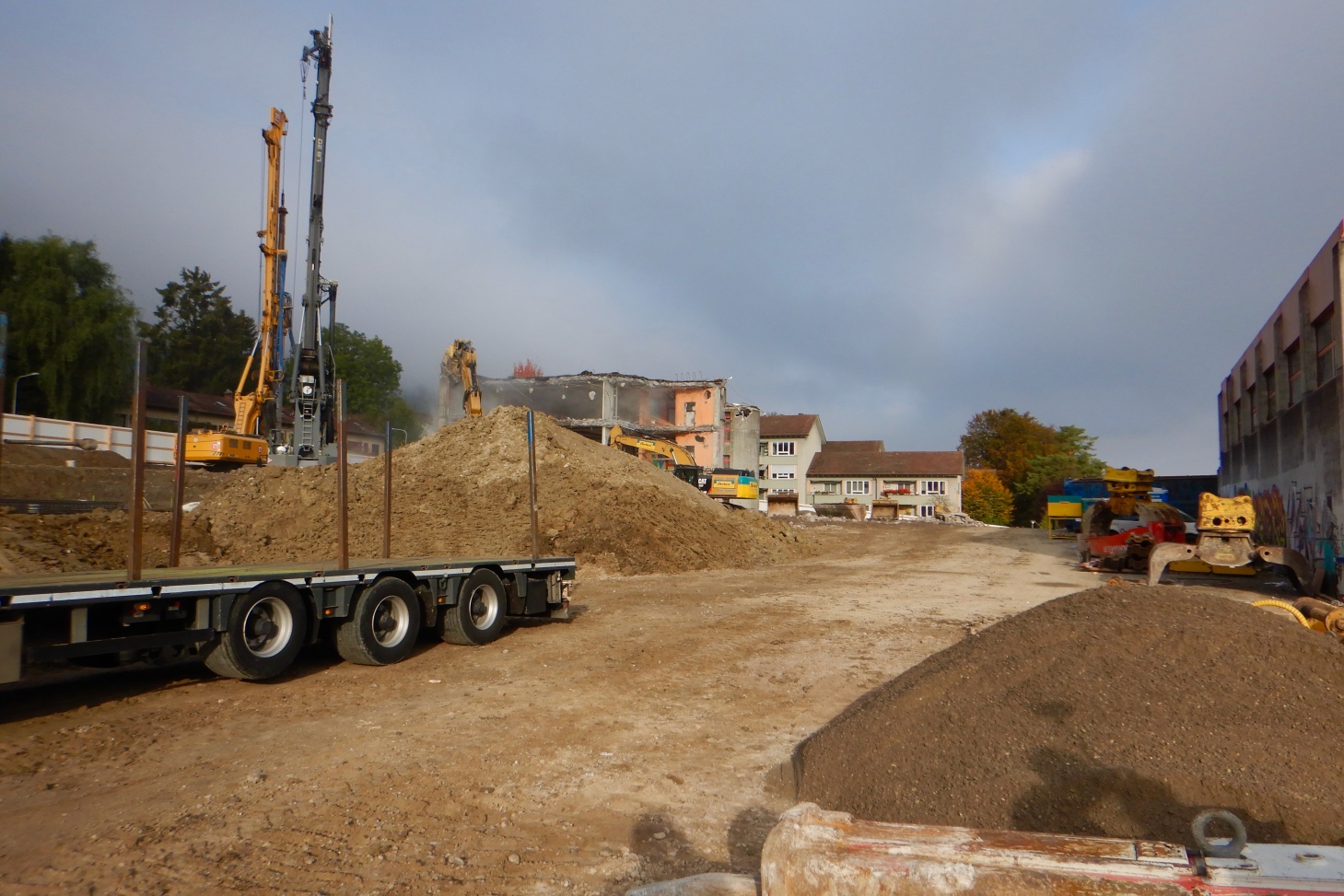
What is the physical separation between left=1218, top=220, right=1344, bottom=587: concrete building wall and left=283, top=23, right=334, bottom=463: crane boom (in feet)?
89.9

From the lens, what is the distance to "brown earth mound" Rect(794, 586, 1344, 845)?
162 inches

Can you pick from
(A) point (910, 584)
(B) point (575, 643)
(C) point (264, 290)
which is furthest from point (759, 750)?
(C) point (264, 290)

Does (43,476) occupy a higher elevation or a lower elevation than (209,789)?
higher

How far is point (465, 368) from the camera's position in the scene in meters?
30.3

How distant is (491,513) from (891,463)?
174 ft

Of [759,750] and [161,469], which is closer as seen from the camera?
[759,750]

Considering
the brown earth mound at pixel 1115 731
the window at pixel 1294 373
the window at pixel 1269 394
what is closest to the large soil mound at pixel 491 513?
the window at pixel 1294 373

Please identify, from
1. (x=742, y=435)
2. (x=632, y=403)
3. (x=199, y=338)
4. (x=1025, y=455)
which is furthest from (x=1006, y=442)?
(x=199, y=338)

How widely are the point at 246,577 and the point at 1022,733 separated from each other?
6.81 meters

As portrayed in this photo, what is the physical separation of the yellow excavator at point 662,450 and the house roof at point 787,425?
36.8 metres

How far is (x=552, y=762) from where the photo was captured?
6.44 meters

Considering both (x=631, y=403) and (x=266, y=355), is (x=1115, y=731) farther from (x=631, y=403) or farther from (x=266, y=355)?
(x=631, y=403)

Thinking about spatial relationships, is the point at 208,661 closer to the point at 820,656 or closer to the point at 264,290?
the point at 820,656

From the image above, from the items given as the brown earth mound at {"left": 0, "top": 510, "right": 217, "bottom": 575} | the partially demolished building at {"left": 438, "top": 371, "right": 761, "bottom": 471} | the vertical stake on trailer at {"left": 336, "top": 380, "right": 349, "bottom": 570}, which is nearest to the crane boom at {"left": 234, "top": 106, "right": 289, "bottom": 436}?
the brown earth mound at {"left": 0, "top": 510, "right": 217, "bottom": 575}
